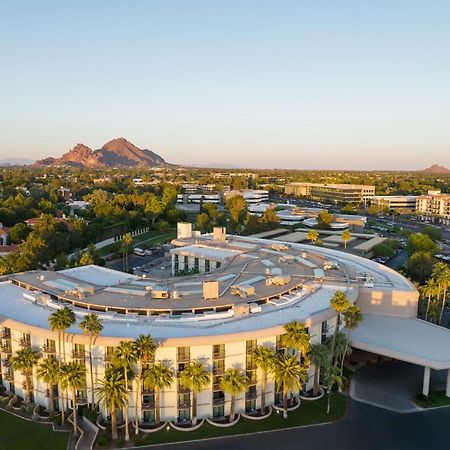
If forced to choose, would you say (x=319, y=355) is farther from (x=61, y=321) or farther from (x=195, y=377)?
(x=61, y=321)

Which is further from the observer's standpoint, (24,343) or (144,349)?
(24,343)

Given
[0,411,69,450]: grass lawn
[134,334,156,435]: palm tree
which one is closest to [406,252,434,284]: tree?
[134,334,156,435]: palm tree

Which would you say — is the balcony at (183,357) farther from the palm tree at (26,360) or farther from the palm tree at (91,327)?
the palm tree at (26,360)

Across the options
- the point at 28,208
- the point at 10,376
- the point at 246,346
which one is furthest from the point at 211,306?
the point at 28,208

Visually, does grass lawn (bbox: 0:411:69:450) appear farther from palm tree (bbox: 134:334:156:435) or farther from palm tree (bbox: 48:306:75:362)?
palm tree (bbox: 48:306:75:362)

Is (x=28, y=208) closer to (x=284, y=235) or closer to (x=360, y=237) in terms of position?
(x=284, y=235)

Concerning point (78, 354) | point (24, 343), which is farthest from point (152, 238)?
point (78, 354)

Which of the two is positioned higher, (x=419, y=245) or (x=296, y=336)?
(x=296, y=336)
